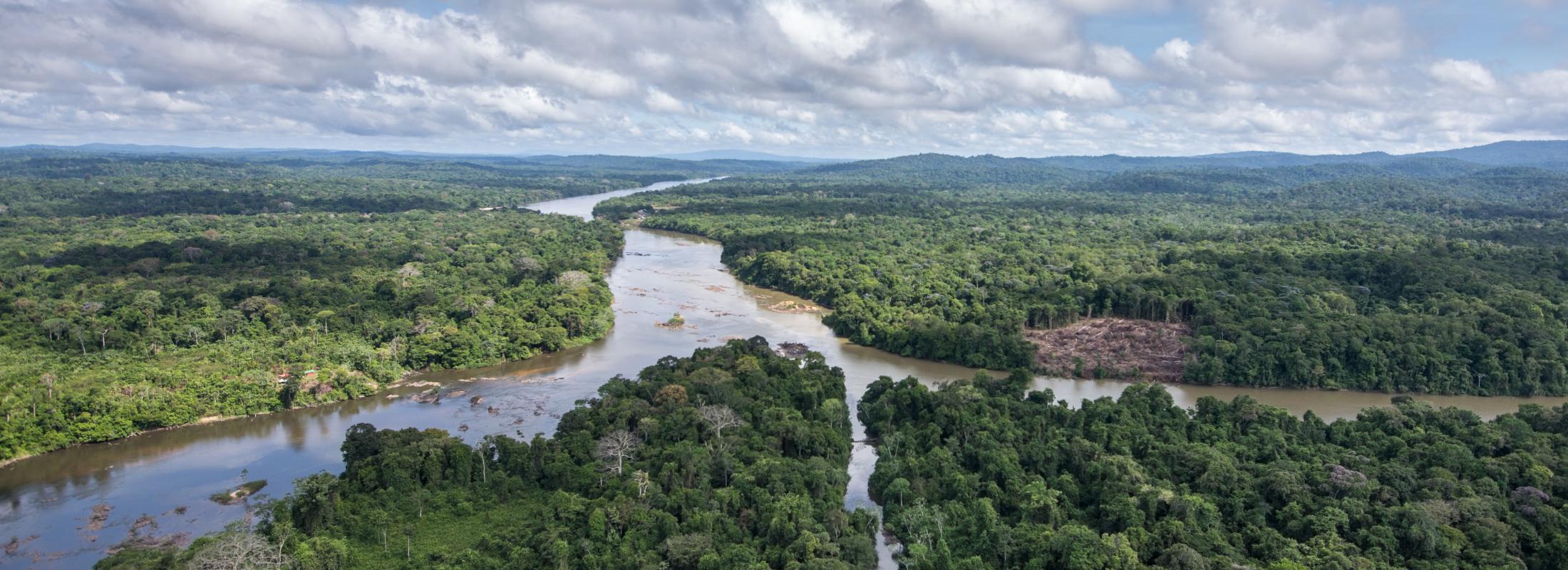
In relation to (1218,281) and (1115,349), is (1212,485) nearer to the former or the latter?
(1115,349)

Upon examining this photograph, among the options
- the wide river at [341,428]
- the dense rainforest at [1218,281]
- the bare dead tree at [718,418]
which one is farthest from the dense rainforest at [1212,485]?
the dense rainforest at [1218,281]

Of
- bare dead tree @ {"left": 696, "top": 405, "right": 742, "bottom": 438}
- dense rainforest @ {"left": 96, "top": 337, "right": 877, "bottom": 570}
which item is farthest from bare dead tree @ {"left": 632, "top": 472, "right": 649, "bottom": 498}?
bare dead tree @ {"left": 696, "top": 405, "right": 742, "bottom": 438}

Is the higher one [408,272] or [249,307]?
[408,272]

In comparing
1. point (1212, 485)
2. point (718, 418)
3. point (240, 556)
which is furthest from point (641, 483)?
point (1212, 485)

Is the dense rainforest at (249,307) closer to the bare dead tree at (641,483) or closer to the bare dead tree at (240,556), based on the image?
the bare dead tree at (240,556)

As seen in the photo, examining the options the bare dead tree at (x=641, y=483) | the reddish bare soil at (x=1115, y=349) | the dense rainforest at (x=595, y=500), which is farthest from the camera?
the reddish bare soil at (x=1115, y=349)
